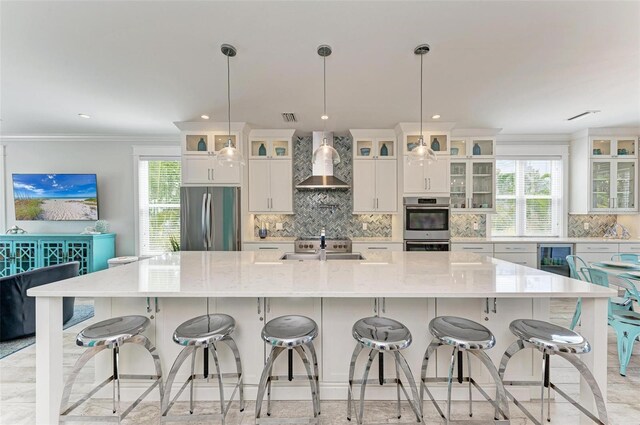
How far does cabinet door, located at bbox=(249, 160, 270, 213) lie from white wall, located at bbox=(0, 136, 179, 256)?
69.8 inches

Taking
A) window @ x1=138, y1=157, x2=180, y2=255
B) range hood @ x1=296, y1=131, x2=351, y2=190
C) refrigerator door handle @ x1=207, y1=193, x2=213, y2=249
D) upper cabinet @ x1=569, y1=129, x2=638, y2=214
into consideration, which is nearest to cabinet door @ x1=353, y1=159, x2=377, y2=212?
range hood @ x1=296, y1=131, x2=351, y2=190

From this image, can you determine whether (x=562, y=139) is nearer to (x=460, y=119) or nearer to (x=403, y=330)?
(x=460, y=119)

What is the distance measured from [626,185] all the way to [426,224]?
3.47m

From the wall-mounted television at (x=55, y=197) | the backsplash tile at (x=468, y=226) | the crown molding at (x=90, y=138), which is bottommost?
the backsplash tile at (x=468, y=226)

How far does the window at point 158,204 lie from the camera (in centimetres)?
513

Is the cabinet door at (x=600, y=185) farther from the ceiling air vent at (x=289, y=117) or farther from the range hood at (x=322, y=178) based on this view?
the ceiling air vent at (x=289, y=117)

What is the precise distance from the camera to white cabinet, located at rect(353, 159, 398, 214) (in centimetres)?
459

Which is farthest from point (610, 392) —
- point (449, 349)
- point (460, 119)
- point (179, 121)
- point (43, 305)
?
point (179, 121)

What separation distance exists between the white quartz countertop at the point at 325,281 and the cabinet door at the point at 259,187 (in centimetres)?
216

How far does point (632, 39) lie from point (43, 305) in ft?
14.9

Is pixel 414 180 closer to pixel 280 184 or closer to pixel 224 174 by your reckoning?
pixel 280 184

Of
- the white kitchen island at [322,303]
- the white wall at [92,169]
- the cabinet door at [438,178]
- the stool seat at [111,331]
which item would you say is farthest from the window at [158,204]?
the cabinet door at [438,178]

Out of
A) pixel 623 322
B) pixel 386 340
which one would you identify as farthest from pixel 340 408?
pixel 623 322

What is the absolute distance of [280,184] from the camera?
4.62 meters
